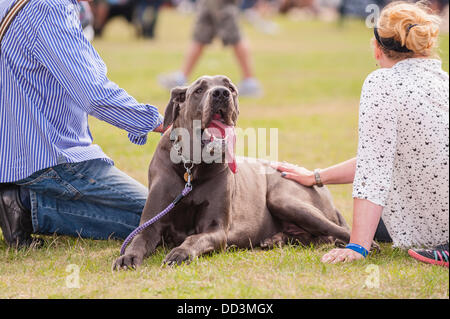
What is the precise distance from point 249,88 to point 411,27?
7.69 meters

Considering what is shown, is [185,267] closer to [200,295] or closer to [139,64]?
[200,295]

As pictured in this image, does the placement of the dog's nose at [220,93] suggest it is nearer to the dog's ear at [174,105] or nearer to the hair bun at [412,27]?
the dog's ear at [174,105]

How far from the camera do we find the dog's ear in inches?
182

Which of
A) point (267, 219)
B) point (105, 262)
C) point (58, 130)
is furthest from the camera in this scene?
point (267, 219)

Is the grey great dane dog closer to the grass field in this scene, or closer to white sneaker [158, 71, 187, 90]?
the grass field

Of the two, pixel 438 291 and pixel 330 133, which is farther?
pixel 330 133

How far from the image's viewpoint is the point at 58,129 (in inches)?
184

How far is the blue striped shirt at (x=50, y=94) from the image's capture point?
172 inches

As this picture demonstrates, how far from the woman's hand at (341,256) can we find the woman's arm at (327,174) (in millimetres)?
893

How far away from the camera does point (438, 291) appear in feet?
11.6

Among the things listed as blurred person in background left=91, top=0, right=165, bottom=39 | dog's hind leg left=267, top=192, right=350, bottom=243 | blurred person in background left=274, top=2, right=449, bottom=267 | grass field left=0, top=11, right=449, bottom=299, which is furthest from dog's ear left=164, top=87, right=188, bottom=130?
blurred person in background left=91, top=0, right=165, bottom=39

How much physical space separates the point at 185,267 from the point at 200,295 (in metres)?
0.49

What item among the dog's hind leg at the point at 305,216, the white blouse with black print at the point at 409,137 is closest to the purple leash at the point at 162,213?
the dog's hind leg at the point at 305,216

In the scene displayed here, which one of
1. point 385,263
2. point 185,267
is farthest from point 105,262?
point 385,263
